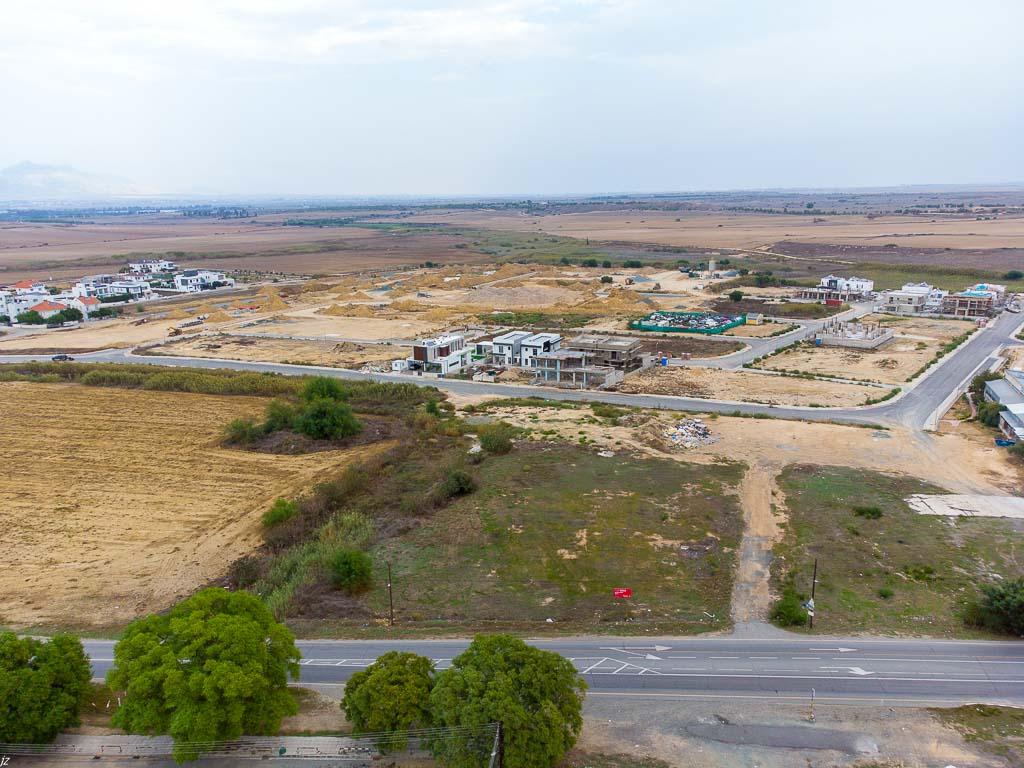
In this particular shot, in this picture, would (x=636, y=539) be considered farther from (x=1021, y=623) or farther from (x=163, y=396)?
(x=163, y=396)

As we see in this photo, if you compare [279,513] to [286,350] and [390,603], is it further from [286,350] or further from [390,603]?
[286,350]


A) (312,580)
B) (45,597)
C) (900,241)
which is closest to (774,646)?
(312,580)

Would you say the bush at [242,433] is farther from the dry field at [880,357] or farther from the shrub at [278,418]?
the dry field at [880,357]

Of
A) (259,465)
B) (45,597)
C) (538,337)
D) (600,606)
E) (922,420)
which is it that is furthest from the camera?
(538,337)

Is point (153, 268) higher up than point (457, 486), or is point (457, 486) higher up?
point (153, 268)

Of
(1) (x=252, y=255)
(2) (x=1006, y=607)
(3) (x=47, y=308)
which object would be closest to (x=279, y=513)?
(2) (x=1006, y=607)

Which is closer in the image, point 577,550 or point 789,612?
point 789,612

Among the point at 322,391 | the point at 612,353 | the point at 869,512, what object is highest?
the point at 612,353
